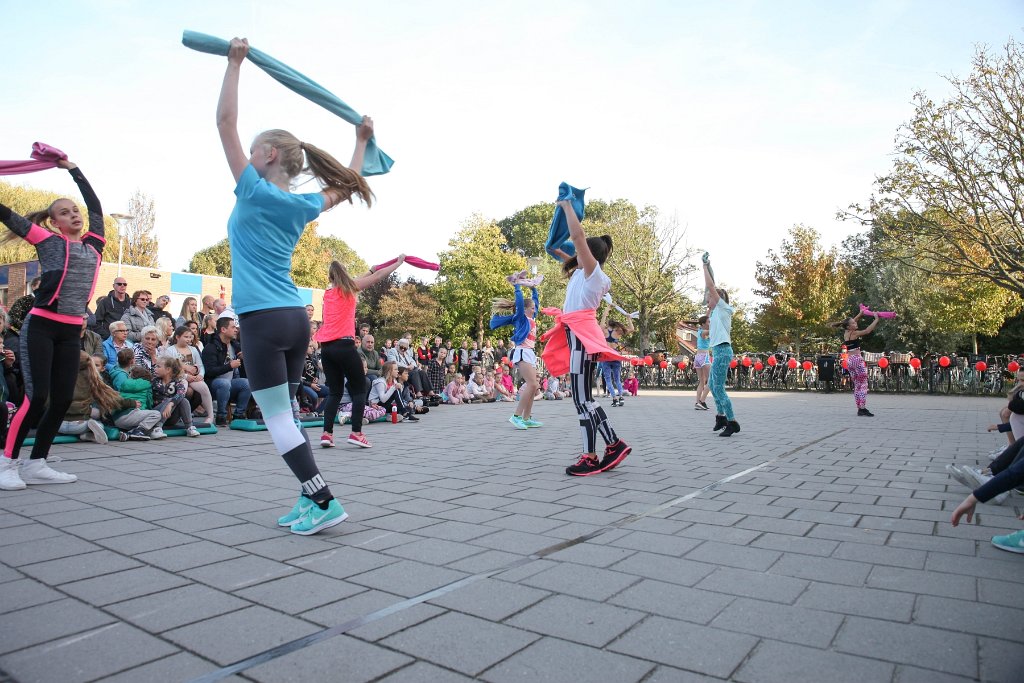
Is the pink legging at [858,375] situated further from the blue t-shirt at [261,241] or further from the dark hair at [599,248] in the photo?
the blue t-shirt at [261,241]

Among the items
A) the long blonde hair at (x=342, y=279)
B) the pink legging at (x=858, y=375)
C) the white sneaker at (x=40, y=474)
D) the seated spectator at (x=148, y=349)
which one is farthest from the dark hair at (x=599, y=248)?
the pink legging at (x=858, y=375)

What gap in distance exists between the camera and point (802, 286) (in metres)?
30.3

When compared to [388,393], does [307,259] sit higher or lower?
higher

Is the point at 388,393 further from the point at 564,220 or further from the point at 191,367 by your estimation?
the point at 564,220

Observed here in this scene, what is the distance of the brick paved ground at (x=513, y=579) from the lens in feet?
6.44

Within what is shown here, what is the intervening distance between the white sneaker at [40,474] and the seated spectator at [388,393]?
5.81 meters

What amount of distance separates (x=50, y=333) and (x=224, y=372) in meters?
4.50

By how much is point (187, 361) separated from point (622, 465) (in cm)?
593

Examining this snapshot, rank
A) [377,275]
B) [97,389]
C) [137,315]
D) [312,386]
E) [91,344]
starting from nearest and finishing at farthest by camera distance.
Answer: [377,275], [97,389], [91,344], [137,315], [312,386]

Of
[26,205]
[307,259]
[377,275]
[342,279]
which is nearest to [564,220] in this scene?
[377,275]

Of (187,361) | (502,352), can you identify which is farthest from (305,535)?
(502,352)

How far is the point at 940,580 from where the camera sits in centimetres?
274

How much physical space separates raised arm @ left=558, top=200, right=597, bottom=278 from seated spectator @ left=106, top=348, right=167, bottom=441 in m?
5.27

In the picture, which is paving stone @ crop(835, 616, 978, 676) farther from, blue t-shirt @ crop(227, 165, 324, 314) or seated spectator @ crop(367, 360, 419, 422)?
seated spectator @ crop(367, 360, 419, 422)
